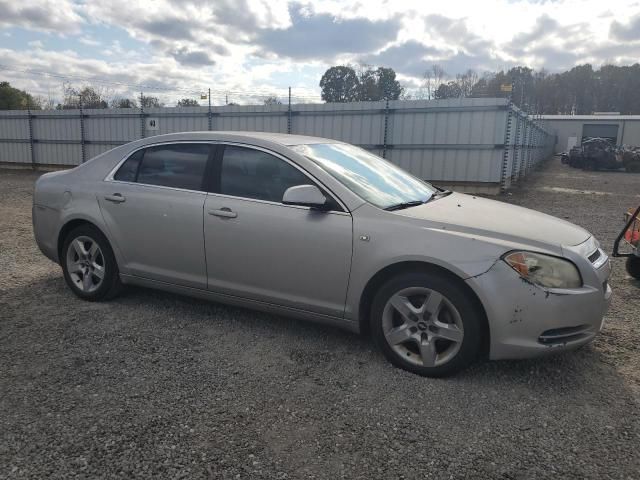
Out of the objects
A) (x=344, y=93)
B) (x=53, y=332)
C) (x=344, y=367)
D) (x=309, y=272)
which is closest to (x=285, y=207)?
(x=309, y=272)

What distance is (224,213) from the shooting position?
377cm

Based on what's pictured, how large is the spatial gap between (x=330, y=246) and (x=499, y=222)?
1.12m

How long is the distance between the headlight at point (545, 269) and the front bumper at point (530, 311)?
0.04 metres

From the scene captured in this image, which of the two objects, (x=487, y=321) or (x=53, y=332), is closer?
(x=487, y=321)

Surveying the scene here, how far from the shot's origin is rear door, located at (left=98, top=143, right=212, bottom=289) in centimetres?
396

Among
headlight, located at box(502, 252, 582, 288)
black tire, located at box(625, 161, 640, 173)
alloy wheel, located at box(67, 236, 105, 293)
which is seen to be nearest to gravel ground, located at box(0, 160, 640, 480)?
alloy wheel, located at box(67, 236, 105, 293)

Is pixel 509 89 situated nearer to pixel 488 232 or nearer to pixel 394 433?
pixel 488 232

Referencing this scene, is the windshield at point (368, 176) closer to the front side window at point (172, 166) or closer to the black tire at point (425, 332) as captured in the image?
the black tire at point (425, 332)

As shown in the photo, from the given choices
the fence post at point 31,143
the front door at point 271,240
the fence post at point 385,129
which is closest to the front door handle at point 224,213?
the front door at point 271,240

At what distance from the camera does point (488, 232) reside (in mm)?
3092

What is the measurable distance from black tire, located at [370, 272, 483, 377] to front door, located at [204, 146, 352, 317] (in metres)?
0.29

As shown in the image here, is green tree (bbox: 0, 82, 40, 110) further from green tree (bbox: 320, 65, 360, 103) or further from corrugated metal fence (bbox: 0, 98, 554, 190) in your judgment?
green tree (bbox: 320, 65, 360, 103)

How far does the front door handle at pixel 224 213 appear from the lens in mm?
3736

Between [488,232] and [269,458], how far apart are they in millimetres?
1816
